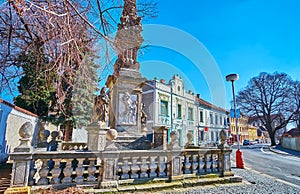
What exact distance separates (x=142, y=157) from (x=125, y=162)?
43cm

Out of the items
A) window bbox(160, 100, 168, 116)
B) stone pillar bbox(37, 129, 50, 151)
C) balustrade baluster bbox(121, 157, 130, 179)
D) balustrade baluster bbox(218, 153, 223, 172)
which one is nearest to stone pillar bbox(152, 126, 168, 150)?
balustrade baluster bbox(218, 153, 223, 172)

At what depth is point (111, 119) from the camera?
7.29m

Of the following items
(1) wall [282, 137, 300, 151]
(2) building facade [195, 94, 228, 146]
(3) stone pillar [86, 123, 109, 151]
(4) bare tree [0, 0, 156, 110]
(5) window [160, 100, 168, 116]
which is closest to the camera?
(4) bare tree [0, 0, 156, 110]

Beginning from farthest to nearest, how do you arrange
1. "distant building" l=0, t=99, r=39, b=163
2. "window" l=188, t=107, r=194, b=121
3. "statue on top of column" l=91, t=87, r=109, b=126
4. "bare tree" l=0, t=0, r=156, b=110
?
"window" l=188, t=107, r=194, b=121
"distant building" l=0, t=99, r=39, b=163
"statue on top of column" l=91, t=87, r=109, b=126
"bare tree" l=0, t=0, r=156, b=110

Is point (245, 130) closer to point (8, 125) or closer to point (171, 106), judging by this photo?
point (171, 106)

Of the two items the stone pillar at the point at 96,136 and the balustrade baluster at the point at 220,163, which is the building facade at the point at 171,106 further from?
the balustrade baluster at the point at 220,163

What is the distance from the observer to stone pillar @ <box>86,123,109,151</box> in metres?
6.89

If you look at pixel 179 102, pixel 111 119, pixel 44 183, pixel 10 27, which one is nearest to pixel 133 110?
pixel 111 119

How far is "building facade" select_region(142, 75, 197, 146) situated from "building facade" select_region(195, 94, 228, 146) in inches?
63.6

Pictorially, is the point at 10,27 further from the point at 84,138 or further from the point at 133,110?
the point at 84,138

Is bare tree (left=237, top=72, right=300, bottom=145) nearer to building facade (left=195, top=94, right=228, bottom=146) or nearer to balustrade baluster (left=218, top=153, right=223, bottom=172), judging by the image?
building facade (left=195, top=94, right=228, bottom=146)

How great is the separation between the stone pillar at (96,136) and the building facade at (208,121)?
22.4 meters

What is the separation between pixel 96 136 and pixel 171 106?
57.3 feet

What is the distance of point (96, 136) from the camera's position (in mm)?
7105
